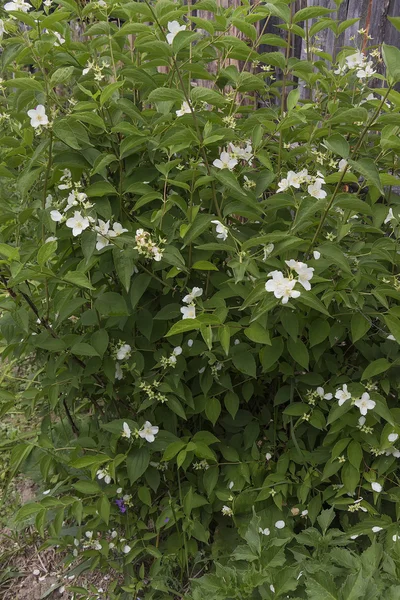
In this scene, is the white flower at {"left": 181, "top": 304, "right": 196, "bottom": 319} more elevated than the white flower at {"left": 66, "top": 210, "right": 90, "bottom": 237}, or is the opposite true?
the white flower at {"left": 66, "top": 210, "right": 90, "bottom": 237}

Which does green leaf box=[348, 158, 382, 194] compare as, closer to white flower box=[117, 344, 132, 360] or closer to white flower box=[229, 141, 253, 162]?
white flower box=[229, 141, 253, 162]

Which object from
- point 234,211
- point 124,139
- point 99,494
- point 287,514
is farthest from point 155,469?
point 124,139

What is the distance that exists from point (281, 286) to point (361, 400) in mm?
522

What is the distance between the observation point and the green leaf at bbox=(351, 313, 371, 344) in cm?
165

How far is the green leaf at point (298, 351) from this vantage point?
1704mm

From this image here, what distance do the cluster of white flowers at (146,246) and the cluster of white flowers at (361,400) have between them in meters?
0.67

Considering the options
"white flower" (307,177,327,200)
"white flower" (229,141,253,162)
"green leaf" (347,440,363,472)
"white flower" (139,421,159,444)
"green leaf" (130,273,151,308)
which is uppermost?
"white flower" (229,141,253,162)

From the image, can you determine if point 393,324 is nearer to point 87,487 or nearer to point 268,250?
point 268,250

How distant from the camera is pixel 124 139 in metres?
1.62

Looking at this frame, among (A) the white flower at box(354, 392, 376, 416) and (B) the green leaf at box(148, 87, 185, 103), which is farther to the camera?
(A) the white flower at box(354, 392, 376, 416)

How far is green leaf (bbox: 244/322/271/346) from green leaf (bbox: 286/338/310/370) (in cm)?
17

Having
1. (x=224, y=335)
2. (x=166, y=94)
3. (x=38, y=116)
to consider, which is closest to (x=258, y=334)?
(x=224, y=335)

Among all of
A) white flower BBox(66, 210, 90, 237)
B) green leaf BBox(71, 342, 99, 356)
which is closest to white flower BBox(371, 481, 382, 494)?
green leaf BBox(71, 342, 99, 356)

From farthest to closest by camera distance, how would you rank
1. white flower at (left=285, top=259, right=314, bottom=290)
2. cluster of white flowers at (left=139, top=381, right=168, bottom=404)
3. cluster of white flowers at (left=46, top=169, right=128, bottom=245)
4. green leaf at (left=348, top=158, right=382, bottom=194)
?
cluster of white flowers at (left=139, top=381, right=168, bottom=404), cluster of white flowers at (left=46, top=169, right=128, bottom=245), white flower at (left=285, top=259, right=314, bottom=290), green leaf at (left=348, top=158, right=382, bottom=194)
